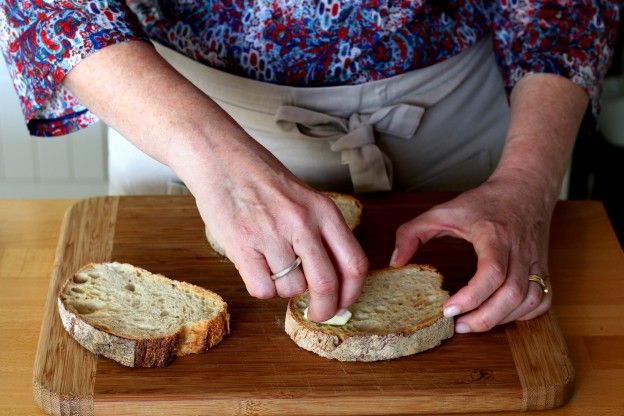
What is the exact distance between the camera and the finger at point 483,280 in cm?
134

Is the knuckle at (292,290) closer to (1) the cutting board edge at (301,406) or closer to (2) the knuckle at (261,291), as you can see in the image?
(2) the knuckle at (261,291)

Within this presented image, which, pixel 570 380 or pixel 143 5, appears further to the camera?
pixel 143 5

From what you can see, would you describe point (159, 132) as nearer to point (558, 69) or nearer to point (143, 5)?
point (143, 5)

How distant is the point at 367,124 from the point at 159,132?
1.79 ft

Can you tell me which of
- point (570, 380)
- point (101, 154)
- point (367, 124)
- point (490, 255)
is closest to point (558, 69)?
point (367, 124)

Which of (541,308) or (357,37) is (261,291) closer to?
(541,308)

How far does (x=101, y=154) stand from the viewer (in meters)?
3.04

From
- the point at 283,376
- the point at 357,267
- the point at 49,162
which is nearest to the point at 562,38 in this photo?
the point at 357,267

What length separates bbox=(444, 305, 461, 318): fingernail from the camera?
1.32m

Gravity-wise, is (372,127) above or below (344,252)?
below

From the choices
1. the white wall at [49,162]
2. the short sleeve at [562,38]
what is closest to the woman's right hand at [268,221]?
the short sleeve at [562,38]

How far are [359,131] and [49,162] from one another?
163cm

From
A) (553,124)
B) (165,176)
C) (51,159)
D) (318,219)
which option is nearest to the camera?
(318,219)

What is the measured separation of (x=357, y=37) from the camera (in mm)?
1648
